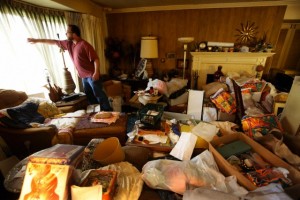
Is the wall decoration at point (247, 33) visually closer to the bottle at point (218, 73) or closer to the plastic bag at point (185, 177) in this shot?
the bottle at point (218, 73)

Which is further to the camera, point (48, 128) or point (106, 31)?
point (106, 31)

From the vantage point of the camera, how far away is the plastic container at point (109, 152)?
1.11 meters

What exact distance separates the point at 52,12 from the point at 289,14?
4482mm

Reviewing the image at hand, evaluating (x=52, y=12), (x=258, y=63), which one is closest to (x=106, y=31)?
(x=52, y=12)

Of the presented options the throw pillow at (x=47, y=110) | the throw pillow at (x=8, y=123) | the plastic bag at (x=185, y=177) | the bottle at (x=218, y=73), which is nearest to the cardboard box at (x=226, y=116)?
the bottle at (x=218, y=73)

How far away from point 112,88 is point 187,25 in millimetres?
2150

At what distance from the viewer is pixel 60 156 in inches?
31.6

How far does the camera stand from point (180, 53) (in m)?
3.54

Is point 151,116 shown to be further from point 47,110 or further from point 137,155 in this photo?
point 47,110

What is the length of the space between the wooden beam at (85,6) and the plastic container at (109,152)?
81.5 inches

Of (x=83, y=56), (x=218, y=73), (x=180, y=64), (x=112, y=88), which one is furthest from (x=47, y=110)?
(x=218, y=73)

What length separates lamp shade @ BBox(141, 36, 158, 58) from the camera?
328 cm

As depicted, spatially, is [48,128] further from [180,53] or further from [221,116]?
[180,53]

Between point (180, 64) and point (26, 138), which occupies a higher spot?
point (180, 64)
